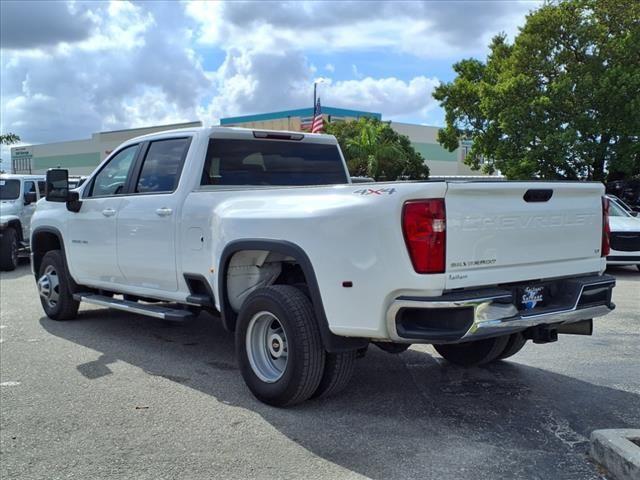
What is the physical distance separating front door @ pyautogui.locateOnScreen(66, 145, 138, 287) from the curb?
15.2ft

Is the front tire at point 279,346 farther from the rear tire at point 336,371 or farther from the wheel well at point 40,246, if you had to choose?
the wheel well at point 40,246

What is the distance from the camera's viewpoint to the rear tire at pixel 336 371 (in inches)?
176

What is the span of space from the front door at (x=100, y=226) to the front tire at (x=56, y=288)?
0.98ft

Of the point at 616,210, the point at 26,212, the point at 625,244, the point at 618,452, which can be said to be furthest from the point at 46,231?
the point at 616,210

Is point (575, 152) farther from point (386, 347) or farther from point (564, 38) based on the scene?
point (386, 347)

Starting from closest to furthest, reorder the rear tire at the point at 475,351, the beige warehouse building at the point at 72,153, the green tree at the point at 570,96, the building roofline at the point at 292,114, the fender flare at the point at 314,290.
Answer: the fender flare at the point at 314,290, the rear tire at the point at 475,351, the green tree at the point at 570,96, the building roofline at the point at 292,114, the beige warehouse building at the point at 72,153

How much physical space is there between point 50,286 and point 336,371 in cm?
471

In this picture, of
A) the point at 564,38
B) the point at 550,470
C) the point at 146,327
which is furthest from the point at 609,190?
the point at 550,470

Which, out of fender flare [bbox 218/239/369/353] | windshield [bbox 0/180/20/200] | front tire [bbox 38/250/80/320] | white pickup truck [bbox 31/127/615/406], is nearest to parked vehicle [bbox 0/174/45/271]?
windshield [bbox 0/180/20/200]

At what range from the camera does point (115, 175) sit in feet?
A: 22.2

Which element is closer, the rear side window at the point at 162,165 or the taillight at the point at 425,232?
the taillight at the point at 425,232

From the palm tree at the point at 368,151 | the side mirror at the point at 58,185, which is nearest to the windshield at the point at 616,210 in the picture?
the side mirror at the point at 58,185

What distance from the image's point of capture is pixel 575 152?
2475 centimetres

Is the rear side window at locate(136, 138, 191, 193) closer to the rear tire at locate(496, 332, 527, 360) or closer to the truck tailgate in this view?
Result: the truck tailgate
